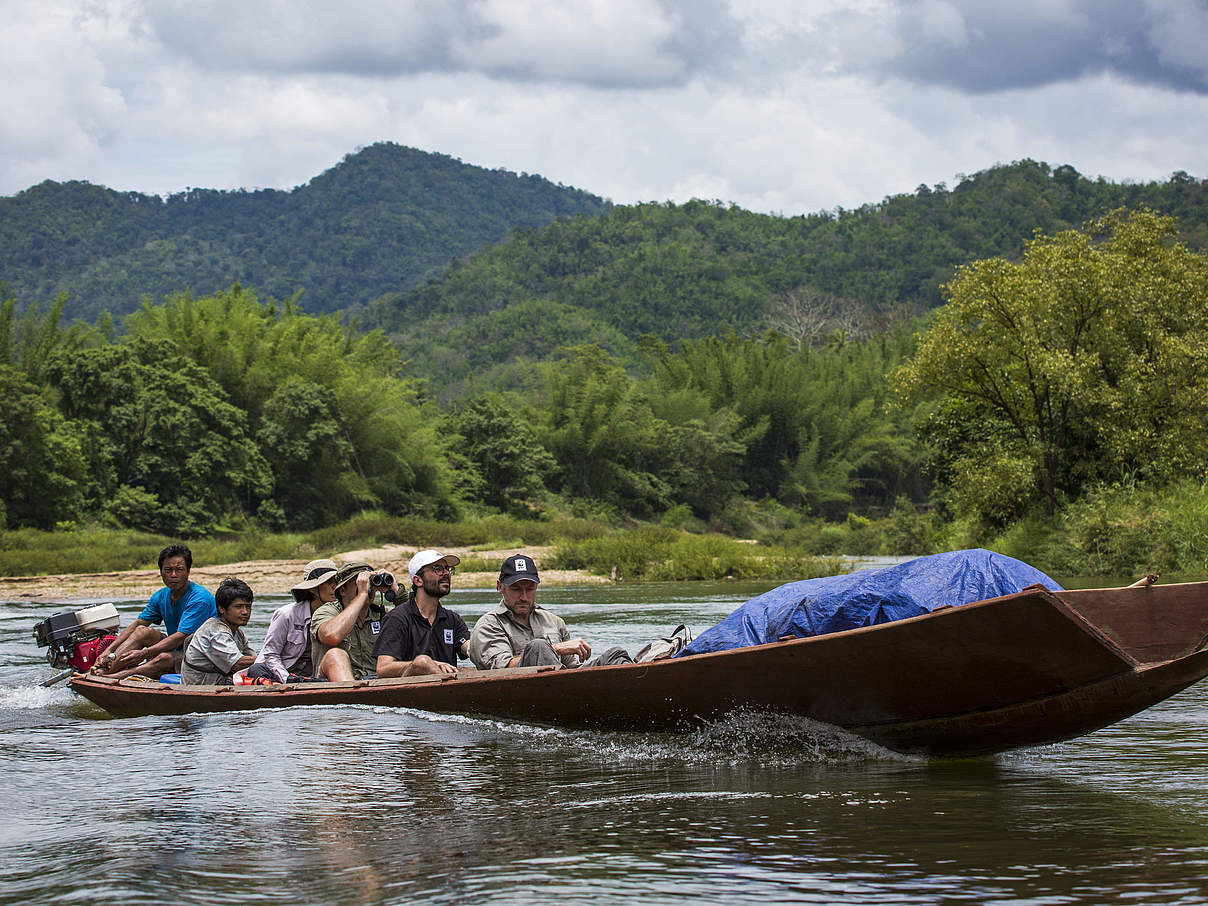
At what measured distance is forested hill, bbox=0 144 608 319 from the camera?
5049 inches

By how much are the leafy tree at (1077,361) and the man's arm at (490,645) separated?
15458mm

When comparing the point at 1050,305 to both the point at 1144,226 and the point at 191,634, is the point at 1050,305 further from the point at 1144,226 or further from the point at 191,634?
the point at 191,634

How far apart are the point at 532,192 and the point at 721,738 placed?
609 ft

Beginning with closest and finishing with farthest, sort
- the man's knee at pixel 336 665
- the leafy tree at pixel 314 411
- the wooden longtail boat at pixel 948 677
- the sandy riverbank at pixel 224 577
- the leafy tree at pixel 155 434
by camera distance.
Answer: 1. the wooden longtail boat at pixel 948 677
2. the man's knee at pixel 336 665
3. the sandy riverbank at pixel 224 577
4. the leafy tree at pixel 155 434
5. the leafy tree at pixel 314 411

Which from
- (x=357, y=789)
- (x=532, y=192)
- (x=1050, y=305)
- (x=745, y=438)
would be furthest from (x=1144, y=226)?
(x=532, y=192)

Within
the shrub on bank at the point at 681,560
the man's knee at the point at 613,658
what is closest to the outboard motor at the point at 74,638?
the man's knee at the point at 613,658

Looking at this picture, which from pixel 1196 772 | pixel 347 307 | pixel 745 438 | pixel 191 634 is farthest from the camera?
pixel 347 307

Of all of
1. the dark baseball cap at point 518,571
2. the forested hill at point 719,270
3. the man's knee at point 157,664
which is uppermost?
the forested hill at point 719,270

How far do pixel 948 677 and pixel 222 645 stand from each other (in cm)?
467

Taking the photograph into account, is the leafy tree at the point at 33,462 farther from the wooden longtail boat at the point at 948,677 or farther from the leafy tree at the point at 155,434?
the wooden longtail boat at the point at 948,677

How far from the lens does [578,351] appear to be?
155 feet

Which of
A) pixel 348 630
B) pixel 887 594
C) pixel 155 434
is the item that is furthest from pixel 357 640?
pixel 155 434

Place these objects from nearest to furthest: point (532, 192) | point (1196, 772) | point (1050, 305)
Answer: point (1196, 772)
point (1050, 305)
point (532, 192)

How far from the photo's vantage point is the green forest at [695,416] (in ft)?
67.7
